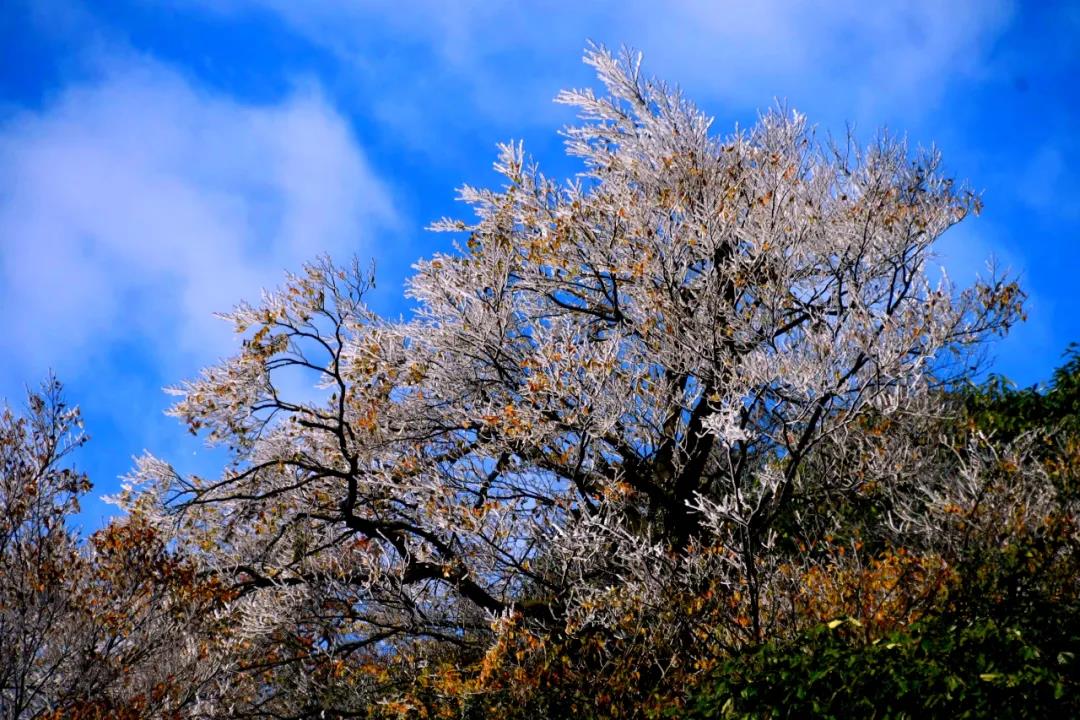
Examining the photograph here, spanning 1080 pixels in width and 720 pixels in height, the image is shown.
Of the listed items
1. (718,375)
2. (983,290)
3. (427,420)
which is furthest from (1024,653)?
(427,420)

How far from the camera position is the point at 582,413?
28.4 feet

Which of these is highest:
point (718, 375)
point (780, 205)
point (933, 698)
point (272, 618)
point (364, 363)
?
point (780, 205)

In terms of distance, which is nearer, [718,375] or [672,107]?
[718,375]

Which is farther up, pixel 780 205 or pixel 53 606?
pixel 780 205

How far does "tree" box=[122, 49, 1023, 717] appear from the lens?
853 centimetres

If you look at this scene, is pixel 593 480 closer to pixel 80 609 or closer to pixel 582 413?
pixel 582 413

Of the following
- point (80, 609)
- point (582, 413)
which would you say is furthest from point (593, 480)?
point (80, 609)

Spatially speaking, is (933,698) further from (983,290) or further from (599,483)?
(983,290)

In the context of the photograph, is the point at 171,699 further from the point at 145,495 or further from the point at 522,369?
the point at 522,369

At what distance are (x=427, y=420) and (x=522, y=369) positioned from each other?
1.15 metres

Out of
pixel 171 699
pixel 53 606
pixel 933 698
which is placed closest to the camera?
pixel 933 698

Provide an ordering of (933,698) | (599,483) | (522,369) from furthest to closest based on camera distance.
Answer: (522,369) → (599,483) → (933,698)

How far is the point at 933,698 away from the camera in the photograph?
17.5ft

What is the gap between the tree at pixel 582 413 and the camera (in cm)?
853
